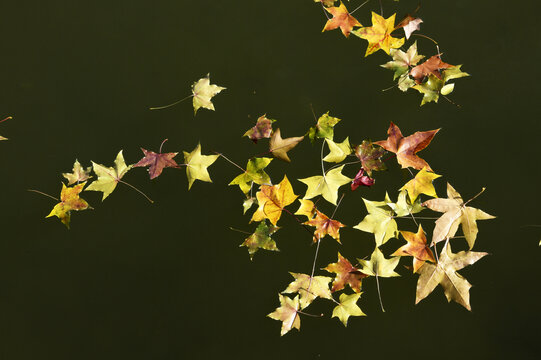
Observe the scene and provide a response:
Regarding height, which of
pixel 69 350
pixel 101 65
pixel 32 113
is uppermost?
pixel 101 65

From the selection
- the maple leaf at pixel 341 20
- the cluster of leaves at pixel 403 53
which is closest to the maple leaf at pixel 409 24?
the cluster of leaves at pixel 403 53

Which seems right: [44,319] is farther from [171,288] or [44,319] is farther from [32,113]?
[32,113]

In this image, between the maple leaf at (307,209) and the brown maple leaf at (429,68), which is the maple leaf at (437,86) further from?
the maple leaf at (307,209)

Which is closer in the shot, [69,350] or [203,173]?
[203,173]

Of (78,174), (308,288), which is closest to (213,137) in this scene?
(78,174)

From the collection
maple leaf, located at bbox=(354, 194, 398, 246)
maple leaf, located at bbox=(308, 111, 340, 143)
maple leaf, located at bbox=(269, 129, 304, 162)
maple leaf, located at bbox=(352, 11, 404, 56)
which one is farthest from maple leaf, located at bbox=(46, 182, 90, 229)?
maple leaf, located at bbox=(352, 11, 404, 56)

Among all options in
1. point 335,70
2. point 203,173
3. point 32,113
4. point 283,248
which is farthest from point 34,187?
point 335,70

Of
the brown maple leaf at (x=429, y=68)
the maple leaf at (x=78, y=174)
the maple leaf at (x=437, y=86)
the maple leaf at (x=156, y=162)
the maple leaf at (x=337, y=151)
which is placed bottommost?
the maple leaf at (x=78, y=174)
